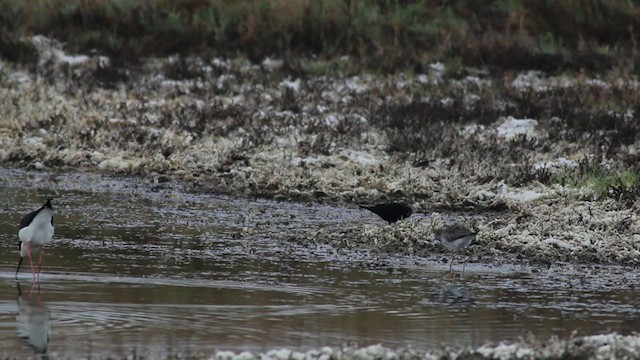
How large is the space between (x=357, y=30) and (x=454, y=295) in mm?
18017

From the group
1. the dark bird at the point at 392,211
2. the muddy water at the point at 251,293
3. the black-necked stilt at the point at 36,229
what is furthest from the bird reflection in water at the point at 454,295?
the black-necked stilt at the point at 36,229

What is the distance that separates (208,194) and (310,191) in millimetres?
1351

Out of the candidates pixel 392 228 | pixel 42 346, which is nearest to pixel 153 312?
pixel 42 346

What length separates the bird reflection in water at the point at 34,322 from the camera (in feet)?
24.9

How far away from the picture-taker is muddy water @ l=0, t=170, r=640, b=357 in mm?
8094

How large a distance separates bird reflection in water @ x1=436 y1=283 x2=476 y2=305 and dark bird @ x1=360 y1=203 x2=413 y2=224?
93.5 inches

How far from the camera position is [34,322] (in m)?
8.27

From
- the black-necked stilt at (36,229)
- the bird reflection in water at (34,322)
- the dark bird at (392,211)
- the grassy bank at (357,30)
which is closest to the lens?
the bird reflection in water at (34,322)

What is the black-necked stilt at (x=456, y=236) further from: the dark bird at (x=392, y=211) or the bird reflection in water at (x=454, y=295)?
the dark bird at (x=392, y=211)

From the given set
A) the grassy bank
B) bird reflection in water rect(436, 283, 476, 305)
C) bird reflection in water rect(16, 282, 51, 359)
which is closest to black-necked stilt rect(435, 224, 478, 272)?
bird reflection in water rect(436, 283, 476, 305)

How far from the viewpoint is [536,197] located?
48.9 ft

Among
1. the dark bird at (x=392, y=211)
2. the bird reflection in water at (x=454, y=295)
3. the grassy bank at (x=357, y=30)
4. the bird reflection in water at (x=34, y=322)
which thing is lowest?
the bird reflection in water at (x=34, y=322)

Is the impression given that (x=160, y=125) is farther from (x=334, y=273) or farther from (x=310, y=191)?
(x=334, y=273)

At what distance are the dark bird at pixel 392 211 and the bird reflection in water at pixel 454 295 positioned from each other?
2.38 m
